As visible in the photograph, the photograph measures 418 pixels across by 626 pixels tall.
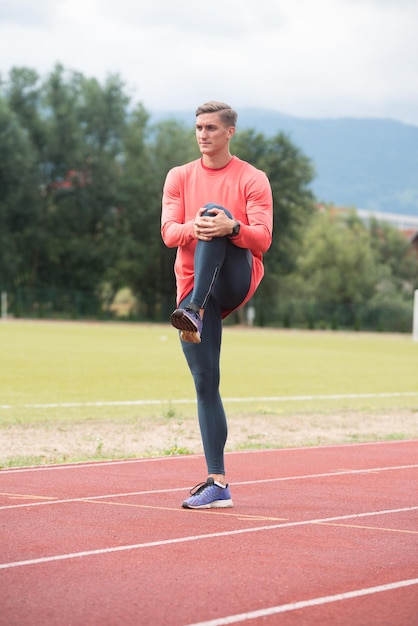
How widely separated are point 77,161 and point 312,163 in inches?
598

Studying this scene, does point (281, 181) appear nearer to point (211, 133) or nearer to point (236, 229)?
point (211, 133)

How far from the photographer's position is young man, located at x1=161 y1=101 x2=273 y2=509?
6176 mm

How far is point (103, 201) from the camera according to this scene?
237 ft

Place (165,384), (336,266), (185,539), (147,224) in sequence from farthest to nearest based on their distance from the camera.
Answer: (336,266), (147,224), (165,384), (185,539)

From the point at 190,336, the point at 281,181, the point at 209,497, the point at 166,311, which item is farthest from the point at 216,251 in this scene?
the point at 281,181

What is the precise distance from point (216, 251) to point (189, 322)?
42cm

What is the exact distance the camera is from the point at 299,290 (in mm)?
79938

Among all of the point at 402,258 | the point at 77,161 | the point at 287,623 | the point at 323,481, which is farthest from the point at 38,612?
the point at 402,258

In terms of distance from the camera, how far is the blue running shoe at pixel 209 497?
250 inches

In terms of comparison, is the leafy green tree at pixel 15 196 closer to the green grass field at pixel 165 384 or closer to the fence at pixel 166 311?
the fence at pixel 166 311

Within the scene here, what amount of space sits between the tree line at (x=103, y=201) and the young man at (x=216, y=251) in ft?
197

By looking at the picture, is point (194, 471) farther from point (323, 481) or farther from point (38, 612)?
point (38, 612)

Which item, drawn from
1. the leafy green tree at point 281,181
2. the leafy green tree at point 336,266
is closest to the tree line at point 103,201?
the leafy green tree at point 281,181

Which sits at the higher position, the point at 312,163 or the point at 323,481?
the point at 312,163
